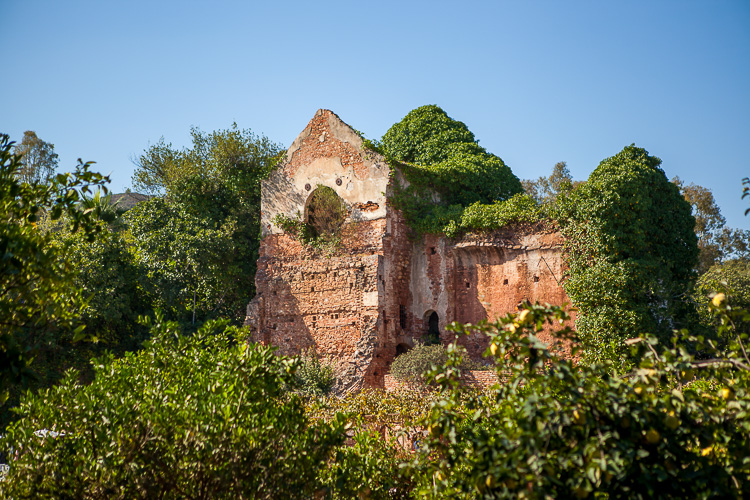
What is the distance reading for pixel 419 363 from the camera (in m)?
15.9

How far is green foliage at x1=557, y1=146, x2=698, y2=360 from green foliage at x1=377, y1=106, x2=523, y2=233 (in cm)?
351

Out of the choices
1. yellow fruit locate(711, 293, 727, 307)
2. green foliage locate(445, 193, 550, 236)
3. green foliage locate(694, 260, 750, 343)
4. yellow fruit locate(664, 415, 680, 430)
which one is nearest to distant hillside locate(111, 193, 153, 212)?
green foliage locate(445, 193, 550, 236)

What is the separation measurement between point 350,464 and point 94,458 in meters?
2.45

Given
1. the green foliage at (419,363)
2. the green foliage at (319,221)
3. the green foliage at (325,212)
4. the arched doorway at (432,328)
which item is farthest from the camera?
the green foliage at (325,212)

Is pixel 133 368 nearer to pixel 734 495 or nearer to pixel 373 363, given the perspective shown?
pixel 734 495

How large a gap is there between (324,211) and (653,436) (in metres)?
15.2

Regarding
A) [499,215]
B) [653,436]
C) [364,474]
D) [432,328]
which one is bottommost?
[364,474]

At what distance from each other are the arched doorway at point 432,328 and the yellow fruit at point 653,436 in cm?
1375

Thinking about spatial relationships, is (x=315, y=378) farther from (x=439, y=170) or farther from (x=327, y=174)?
(x=439, y=170)

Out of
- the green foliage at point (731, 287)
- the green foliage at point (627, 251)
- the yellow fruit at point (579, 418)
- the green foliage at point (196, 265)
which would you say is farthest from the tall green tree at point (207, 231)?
the yellow fruit at point (579, 418)

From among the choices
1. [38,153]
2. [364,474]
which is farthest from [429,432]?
[38,153]

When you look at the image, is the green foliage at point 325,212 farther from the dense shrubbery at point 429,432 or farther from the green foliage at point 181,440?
the green foliage at point 181,440

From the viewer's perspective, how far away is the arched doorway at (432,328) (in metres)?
17.9

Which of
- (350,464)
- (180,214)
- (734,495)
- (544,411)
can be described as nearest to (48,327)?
(350,464)
